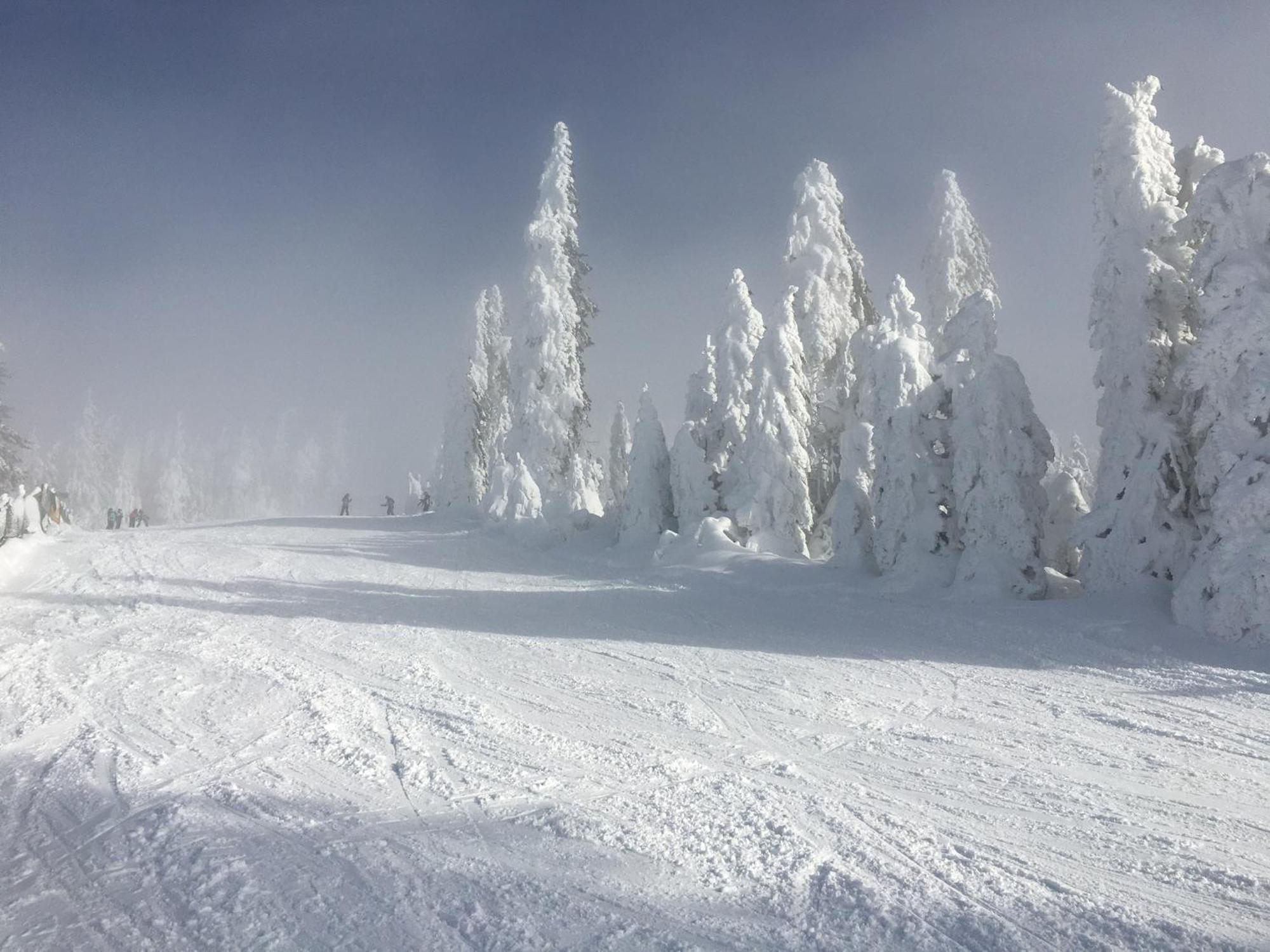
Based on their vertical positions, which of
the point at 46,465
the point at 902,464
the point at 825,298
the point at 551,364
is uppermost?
the point at 825,298

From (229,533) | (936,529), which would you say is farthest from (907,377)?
(229,533)

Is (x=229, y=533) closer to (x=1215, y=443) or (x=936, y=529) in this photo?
(x=936, y=529)

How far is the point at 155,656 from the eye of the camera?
10641 millimetres

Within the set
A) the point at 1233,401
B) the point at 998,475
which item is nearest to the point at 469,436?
the point at 998,475

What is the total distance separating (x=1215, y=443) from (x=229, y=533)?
27020 millimetres

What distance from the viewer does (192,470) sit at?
9562cm

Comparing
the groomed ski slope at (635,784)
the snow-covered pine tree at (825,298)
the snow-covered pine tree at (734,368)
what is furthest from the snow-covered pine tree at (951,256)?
the groomed ski slope at (635,784)

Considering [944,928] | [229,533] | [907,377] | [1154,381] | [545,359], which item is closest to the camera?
[944,928]

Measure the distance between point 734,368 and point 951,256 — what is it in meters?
11.1

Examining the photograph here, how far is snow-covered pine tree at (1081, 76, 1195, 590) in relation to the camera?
13.0m

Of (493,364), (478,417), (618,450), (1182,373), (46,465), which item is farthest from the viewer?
(46,465)

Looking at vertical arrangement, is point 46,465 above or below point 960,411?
above

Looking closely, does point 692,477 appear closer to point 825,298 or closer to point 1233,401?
point 825,298

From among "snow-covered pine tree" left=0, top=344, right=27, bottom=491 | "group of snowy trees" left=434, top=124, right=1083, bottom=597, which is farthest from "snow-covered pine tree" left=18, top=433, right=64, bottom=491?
"group of snowy trees" left=434, top=124, right=1083, bottom=597
